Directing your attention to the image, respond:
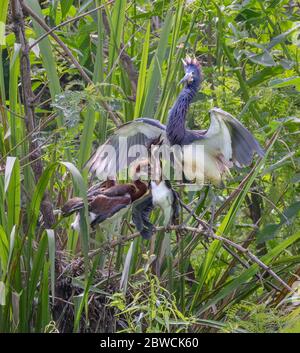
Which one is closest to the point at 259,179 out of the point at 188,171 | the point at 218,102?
the point at 218,102

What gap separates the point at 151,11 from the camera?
3641mm

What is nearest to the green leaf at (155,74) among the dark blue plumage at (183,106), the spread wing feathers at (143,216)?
the dark blue plumage at (183,106)

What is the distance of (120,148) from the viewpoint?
119 inches

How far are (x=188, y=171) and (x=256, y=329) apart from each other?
2.06 feet

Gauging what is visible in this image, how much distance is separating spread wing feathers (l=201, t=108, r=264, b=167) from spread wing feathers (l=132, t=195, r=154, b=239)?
0.29m

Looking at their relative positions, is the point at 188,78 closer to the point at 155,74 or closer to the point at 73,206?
the point at 155,74

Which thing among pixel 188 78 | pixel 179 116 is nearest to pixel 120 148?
pixel 179 116

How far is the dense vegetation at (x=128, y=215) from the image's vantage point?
2.86 m

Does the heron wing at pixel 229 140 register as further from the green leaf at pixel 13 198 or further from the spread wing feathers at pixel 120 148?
Result: the green leaf at pixel 13 198

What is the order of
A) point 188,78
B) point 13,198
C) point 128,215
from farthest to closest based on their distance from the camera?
point 128,215 → point 188,78 → point 13,198

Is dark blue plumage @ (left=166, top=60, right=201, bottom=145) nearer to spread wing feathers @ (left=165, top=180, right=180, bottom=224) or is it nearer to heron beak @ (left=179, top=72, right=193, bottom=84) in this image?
heron beak @ (left=179, top=72, right=193, bottom=84)

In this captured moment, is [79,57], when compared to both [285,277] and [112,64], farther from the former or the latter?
[285,277]

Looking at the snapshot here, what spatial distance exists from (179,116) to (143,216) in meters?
0.37

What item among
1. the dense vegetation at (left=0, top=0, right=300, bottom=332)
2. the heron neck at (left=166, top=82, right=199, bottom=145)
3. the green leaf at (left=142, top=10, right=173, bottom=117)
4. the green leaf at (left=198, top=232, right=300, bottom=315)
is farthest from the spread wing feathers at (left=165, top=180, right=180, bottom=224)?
the green leaf at (left=142, top=10, right=173, bottom=117)
